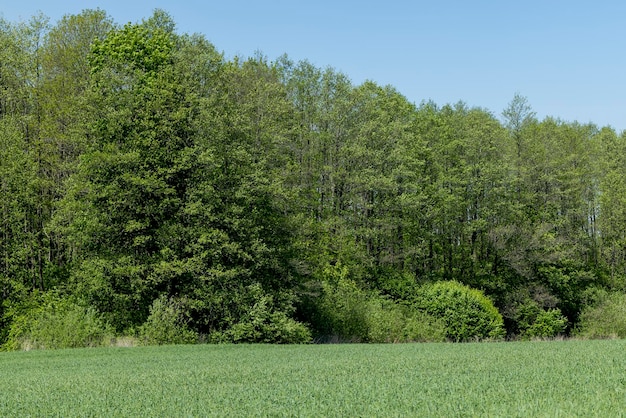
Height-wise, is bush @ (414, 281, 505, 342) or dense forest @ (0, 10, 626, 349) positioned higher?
dense forest @ (0, 10, 626, 349)

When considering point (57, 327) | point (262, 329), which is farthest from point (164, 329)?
point (262, 329)

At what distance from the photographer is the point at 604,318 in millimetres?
45344

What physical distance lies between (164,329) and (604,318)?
3313 cm

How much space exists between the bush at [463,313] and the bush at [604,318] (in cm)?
817

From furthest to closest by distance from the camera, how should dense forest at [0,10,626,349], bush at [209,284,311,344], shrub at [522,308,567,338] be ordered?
shrub at [522,308,567,338], dense forest at [0,10,626,349], bush at [209,284,311,344]

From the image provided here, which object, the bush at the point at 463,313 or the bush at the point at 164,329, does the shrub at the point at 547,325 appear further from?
the bush at the point at 164,329

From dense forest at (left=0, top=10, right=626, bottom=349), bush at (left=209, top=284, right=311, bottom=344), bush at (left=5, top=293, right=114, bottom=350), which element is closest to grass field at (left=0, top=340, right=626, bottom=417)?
bush at (left=5, top=293, right=114, bottom=350)

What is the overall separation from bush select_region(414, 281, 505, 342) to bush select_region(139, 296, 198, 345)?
18.9 meters

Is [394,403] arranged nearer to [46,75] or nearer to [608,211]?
[46,75]

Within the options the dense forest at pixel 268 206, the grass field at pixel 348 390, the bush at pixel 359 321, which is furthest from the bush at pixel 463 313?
the grass field at pixel 348 390

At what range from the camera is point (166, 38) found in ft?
129

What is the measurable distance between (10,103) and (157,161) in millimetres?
12754

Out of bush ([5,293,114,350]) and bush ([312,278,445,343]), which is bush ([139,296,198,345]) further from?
bush ([312,278,445,343])

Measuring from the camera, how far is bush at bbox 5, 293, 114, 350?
92.0 feet
